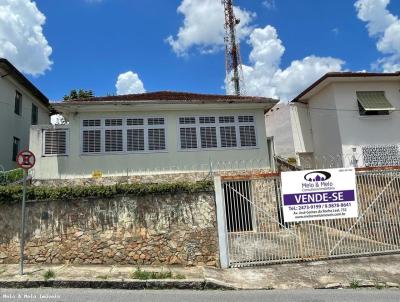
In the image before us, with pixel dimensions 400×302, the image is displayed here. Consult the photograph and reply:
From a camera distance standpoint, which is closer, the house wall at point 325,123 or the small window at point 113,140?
the small window at point 113,140

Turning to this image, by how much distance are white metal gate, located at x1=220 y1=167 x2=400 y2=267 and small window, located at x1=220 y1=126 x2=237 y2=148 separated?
5224 mm

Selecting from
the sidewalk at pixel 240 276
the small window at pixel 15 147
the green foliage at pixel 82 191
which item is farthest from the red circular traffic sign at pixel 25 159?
the small window at pixel 15 147

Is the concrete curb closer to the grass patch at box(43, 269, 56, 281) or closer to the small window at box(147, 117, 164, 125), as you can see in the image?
the grass patch at box(43, 269, 56, 281)

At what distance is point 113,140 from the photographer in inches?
552

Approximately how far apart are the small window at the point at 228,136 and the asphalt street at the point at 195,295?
326 inches

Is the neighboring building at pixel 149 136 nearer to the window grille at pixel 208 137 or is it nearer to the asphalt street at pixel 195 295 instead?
the window grille at pixel 208 137

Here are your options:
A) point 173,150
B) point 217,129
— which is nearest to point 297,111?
point 217,129

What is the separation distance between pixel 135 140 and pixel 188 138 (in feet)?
7.42

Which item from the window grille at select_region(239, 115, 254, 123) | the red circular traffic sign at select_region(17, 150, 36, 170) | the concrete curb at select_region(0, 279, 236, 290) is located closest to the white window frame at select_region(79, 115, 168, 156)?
the window grille at select_region(239, 115, 254, 123)

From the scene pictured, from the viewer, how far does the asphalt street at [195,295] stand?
20.8 ft

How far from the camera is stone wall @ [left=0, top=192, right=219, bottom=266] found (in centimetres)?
855

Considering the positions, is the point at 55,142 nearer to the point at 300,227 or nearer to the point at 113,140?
the point at 113,140

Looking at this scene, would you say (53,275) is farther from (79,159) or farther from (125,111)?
(125,111)

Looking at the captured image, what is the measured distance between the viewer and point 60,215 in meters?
8.72
